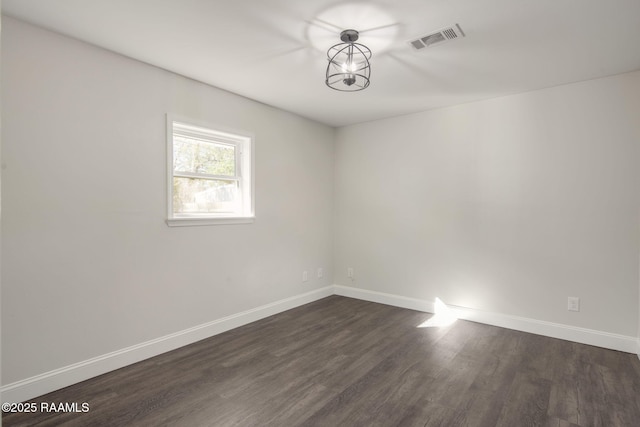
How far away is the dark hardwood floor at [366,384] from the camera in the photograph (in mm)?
2057

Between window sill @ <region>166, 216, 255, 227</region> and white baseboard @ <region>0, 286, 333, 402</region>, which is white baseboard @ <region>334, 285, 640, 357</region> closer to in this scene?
white baseboard @ <region>0, 286, 333, 402</region>

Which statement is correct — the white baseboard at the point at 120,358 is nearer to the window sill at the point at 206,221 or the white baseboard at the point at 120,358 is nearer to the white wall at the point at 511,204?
the window sill at the point at 206,221

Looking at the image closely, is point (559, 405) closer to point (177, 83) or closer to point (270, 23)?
point (270, 23)

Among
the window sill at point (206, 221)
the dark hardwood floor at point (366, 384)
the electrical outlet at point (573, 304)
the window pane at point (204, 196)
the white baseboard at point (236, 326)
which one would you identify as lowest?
the dark hardwood floor at point (366, 384)

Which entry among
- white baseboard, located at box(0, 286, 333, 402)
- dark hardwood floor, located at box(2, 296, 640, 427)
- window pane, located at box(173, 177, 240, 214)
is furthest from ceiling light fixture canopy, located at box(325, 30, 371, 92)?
white baseboard, located at box(0, 286, 333, 402)

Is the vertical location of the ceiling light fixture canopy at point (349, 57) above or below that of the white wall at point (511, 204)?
above

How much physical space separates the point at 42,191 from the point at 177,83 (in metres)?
1.41

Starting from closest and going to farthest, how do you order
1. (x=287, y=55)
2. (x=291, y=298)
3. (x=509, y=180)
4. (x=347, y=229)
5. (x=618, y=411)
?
(x=618, y=411) → (x=287, y=55) → (x=509, y=180) → (x=291, y=298) → (x=347, y=229)

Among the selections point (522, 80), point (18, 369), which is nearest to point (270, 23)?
point (522, 80)

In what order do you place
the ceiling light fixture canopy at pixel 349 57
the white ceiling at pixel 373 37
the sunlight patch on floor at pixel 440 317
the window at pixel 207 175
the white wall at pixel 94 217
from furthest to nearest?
the sunlight patch on floor at pixel 440 317 < the window at pixel 207 175 < the ceiling light fixture canopy at pixel 349 57 < the white wall at pixel 94 217 < the white ceiling at pixel 373 37

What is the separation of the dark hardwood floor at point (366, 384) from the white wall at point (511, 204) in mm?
584

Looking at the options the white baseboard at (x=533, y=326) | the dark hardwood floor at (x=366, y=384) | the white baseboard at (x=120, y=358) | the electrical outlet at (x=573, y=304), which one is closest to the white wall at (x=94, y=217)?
the white baseboard at (x=120, y=358)

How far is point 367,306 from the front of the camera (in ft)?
14.3

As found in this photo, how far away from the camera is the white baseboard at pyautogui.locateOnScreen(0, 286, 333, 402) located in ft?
7.24
